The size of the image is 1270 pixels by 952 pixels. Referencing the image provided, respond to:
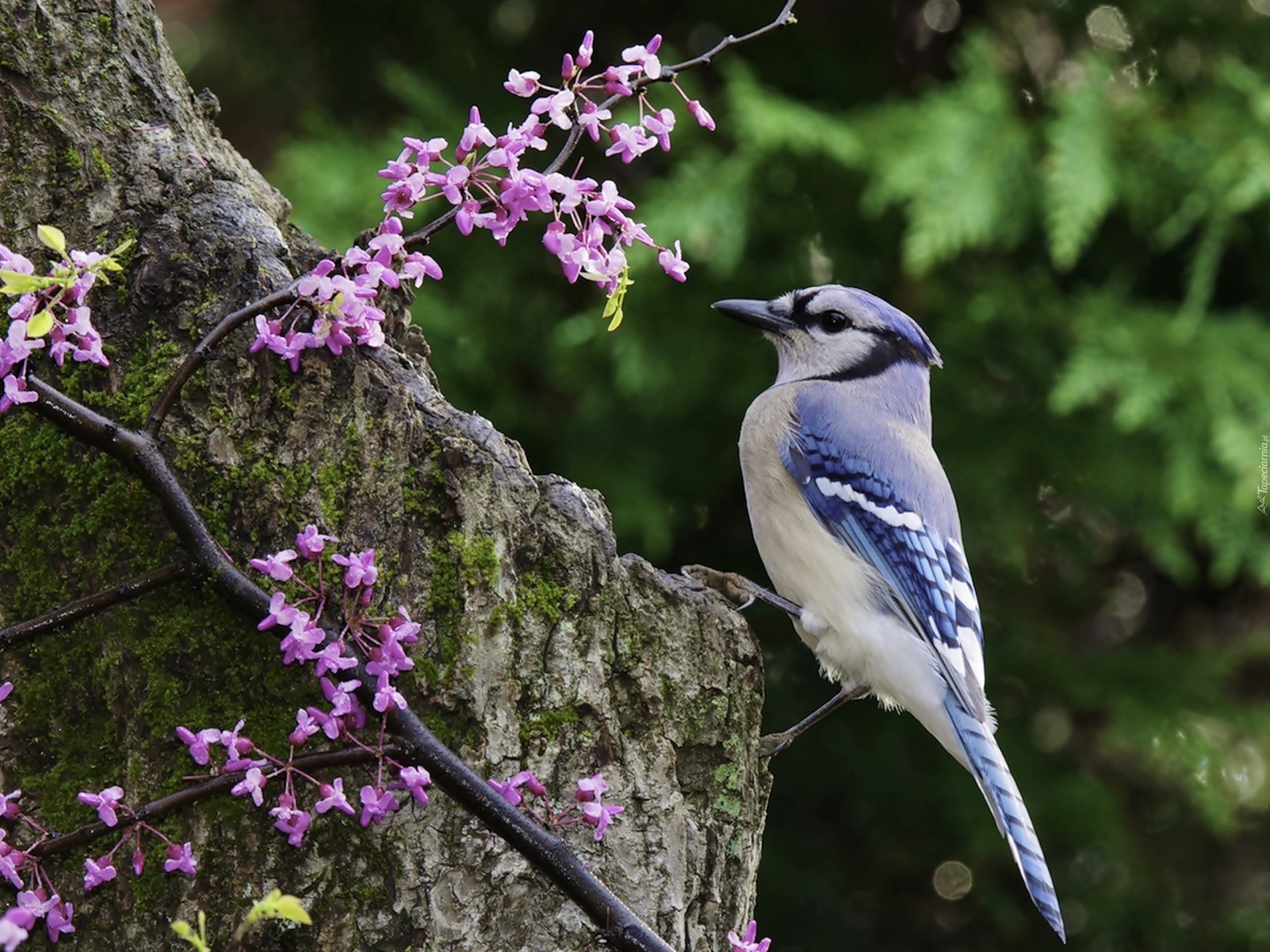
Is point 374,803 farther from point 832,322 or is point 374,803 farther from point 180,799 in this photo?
point 832,322

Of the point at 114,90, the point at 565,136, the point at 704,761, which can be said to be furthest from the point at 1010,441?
the point at 114,90

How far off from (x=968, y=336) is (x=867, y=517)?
1042mm

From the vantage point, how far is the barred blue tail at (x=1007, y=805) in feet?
6.65

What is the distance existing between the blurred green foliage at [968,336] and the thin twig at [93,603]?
1.89m

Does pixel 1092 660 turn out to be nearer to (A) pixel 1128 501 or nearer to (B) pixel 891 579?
(A) pixel 1128 501

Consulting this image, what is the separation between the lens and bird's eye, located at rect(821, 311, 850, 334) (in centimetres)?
300

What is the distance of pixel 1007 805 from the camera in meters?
2.30

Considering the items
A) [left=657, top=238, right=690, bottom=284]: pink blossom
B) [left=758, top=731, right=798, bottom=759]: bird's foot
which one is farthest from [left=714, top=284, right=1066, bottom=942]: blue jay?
[left=657, top=238, right=690, bottom=284]: pink blossom

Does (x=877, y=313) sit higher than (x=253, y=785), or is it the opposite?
(x=253, y=785)

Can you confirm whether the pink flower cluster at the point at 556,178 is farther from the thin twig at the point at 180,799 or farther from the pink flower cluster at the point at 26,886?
the pink flower cluster at the point at 26,886

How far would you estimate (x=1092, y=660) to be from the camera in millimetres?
3791

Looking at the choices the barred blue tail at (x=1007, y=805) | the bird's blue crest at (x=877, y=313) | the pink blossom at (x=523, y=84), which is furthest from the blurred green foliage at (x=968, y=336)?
the pink blossom at (x=523, y=84)

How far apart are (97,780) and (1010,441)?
2.60 meters

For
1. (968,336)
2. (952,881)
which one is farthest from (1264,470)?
(952,881)
